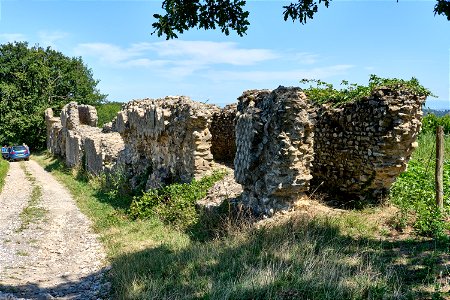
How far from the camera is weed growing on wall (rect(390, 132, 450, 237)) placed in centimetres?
752

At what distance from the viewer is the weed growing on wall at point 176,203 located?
10648 mm

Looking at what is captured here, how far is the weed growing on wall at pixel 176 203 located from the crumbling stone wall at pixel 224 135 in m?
3.69

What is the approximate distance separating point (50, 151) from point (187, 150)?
2604 centimetres

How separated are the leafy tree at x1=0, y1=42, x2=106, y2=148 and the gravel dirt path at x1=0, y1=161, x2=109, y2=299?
82.4 ft

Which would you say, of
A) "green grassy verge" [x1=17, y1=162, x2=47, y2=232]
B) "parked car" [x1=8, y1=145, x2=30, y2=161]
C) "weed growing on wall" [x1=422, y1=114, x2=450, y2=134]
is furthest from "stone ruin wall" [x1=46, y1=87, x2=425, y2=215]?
"parked car" [x1=8, y1=145, x2=30, y2=161]

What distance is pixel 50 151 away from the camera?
3541cm

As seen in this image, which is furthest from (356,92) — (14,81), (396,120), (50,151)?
(14,81)

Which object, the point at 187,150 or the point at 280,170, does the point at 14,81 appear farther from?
the point at 280,170

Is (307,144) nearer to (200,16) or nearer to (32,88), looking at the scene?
(200,16)

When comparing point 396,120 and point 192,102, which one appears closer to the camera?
point 396,120

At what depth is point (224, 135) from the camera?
16516 millimetres

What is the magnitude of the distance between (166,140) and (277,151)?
643 centimetres

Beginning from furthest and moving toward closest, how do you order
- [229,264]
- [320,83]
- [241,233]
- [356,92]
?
[320,83]
[356,92]
[241,233]
[229,264]

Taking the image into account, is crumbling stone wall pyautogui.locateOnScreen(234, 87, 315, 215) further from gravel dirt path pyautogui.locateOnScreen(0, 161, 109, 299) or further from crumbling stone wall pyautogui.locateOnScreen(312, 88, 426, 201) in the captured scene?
gravel dirt path pyautogui.locateOnScreen(0, 161, 109, 299)
